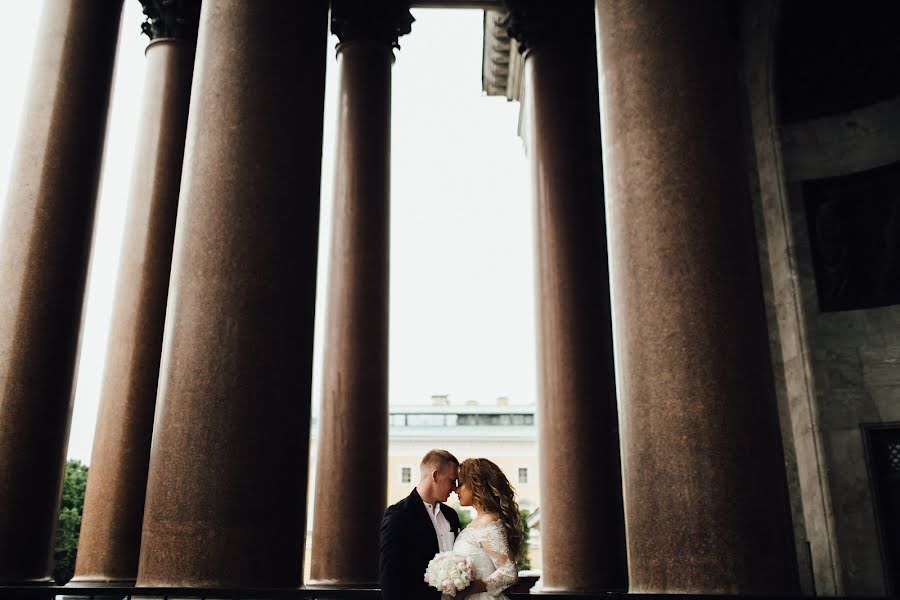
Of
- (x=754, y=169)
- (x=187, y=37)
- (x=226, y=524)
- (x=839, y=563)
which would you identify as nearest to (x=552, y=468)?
(x=839, y=563)

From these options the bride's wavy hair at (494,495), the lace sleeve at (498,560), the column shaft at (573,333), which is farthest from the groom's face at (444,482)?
the column shaft at (573,333)

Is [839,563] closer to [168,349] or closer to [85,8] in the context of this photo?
[168,349]

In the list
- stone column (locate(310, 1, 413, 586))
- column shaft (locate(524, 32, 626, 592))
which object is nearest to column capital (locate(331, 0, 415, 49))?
stone column (locate(310, 1, 413, 586))

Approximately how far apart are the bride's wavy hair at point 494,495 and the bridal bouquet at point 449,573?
1139mm

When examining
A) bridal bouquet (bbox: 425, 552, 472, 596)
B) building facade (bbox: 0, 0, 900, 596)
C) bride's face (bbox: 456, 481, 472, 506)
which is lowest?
bridal bouquet (bbox: 425, 552, 472, 596)

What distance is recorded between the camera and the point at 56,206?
31.3 meters

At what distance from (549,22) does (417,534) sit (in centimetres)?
3678

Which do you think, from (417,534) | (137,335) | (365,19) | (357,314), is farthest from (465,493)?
(365,19)

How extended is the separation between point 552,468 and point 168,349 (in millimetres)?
23292

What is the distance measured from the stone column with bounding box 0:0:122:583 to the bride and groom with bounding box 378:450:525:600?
64.0ft

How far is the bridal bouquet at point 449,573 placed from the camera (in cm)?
1309

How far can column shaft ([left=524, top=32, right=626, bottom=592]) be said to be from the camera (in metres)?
36.5

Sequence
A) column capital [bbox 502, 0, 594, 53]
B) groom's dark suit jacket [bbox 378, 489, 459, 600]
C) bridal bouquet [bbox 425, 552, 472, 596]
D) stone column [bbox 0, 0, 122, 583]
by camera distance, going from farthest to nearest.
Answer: column capital [bbox 502, 0, 594, 53]
stone column [bbox 0, 0, 122, 583]
groom's dark suit jacket [bbox 378, 489, 459, 600]
bridal bouquet [bbox 425, 552, 472, 596]

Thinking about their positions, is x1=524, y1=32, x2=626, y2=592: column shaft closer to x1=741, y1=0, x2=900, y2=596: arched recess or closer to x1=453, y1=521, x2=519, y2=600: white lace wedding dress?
x1=741, y1=0, x2=900, y2=596: arched recess
